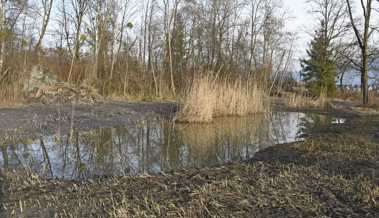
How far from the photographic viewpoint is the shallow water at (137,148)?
16.2 ft

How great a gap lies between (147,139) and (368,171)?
4.46 m

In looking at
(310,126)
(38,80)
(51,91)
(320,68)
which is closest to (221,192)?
(310,126)

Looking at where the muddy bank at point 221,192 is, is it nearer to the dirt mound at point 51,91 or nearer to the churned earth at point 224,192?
the churned earth at point 224,192

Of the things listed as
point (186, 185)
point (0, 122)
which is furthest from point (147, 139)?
point (186, 185)

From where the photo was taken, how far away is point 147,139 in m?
7.43

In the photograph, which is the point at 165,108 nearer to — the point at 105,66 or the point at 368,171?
the point at 105,66

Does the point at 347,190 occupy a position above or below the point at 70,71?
below

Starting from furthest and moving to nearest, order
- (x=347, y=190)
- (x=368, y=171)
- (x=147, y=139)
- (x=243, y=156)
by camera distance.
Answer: (x=147, y=139), (x=243, y=156), (x=368, y=171), (x=347, y=190)

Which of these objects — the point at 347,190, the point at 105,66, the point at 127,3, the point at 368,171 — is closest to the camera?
the point at 347,190

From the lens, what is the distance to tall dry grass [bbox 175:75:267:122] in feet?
31.9

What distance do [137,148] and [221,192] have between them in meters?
3.48

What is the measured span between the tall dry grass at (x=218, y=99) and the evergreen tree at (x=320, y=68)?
38.8 ft

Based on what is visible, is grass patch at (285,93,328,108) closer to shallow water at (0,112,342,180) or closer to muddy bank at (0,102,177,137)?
muddy bank at (0,102,177,137)

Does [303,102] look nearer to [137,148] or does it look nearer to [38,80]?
[38,80]
